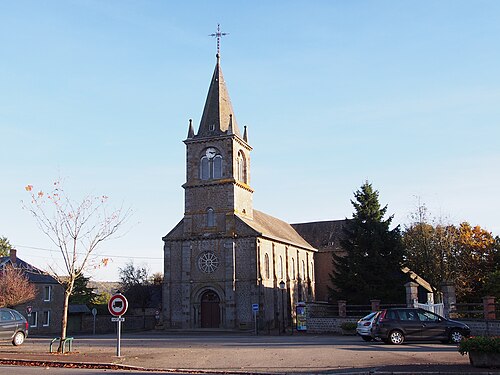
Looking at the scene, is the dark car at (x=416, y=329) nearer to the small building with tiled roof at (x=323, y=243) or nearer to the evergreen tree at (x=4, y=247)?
the small building with tiled roof at (x=323, y=243)

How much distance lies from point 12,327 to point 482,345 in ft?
59.4

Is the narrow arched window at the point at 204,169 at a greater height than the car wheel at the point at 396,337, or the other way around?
the narrow arched window at the point at 204,169

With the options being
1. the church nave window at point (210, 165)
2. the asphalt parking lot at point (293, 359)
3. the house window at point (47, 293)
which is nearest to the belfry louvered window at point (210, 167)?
the church nave window at point (210, 165)

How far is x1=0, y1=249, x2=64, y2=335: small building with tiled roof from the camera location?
46125mm

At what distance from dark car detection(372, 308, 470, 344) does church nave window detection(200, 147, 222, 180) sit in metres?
25.8

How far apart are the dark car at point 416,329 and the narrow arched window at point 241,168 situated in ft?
86.4

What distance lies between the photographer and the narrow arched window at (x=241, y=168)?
45.7m

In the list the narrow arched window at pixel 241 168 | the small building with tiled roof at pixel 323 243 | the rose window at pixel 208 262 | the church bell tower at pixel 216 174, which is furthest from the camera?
the small building with tiled roof at pixel 323 243

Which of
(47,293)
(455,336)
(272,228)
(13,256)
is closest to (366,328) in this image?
(455,336)

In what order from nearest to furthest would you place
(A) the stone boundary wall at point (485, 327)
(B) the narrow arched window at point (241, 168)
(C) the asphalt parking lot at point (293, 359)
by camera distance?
(C) the asphalt parking lot at point (293, 359), (A) the stone boundary wall at point (485, 327), (B) the narrow arched window at point (241, 168)

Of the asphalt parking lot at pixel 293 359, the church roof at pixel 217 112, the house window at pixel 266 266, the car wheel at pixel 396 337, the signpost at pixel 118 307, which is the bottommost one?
the asphalt parking lot at pixel 293 359

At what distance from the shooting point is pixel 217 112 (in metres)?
45.9

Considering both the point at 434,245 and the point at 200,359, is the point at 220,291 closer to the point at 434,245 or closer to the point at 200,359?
the point at 434,245

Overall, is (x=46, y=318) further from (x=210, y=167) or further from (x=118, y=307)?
(x=118, y=307)
